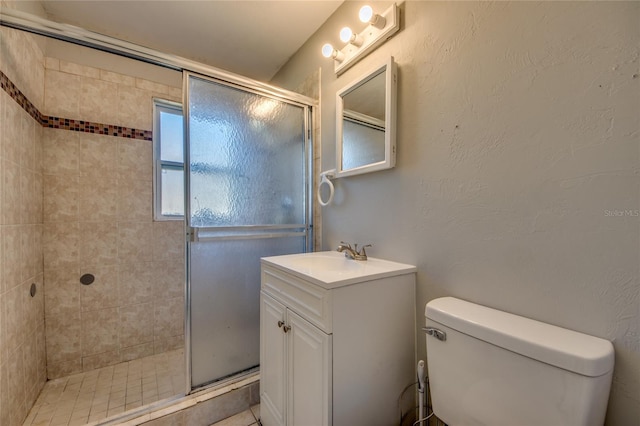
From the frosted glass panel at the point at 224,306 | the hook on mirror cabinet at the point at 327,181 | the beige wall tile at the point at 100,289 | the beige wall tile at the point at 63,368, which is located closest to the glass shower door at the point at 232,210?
the frosted glass panel at the point at 224,306

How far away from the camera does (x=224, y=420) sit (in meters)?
1.40

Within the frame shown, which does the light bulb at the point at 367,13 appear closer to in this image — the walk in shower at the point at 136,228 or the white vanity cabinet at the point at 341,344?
the walk in shower at the point at 136,228

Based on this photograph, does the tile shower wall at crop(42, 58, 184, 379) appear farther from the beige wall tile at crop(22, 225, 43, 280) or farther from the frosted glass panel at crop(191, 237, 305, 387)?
the frosted glass panel at crop(191, 237, 305, 387)

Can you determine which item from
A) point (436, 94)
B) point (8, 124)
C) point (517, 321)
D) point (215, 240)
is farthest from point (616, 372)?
point (8, 124)

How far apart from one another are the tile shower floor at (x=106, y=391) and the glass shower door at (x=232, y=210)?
1.76 ft

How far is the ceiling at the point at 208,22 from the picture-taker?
1.56m

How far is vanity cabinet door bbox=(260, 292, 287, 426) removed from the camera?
1.14 m

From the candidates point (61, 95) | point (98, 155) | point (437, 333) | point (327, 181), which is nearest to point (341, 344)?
point (437, 333)

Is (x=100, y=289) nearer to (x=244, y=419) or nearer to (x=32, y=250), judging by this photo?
(x=32, y=250)

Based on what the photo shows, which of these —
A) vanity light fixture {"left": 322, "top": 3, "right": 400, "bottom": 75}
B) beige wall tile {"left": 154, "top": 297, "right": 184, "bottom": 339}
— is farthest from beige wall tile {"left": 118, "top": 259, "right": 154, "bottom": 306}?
vanity light fixture {"left": 322, "top": 3, "right": 400, "bottom": 75}

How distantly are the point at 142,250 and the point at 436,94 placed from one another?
89.4 inches

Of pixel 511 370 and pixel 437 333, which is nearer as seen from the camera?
pixel 511 370

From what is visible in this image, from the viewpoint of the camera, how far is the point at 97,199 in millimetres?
1872

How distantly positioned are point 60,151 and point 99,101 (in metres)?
0.45
